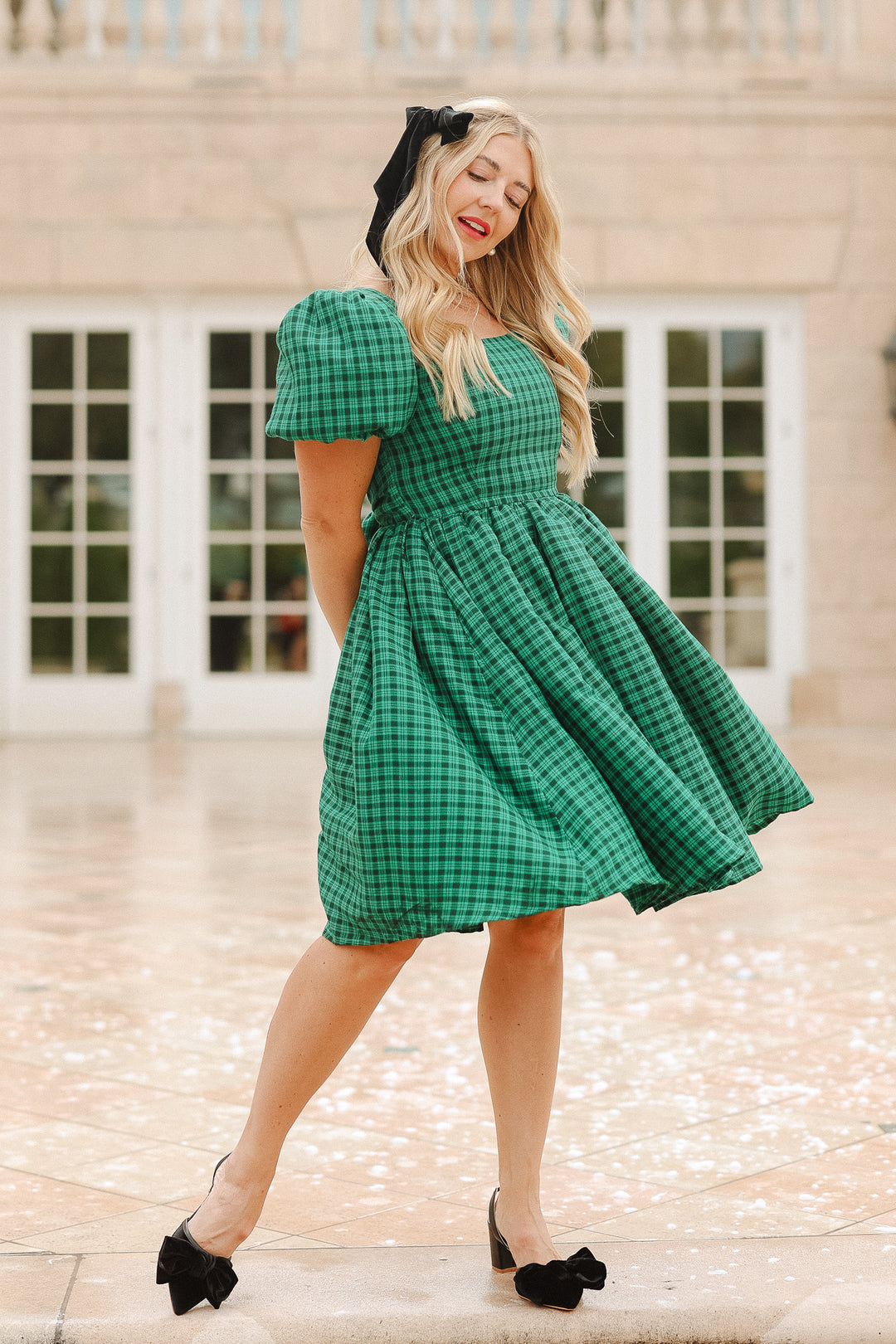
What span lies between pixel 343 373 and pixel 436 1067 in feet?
4.68

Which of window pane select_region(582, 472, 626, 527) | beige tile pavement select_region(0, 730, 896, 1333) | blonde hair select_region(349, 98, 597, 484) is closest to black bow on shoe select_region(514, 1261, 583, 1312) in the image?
beige tile pavement select_region(0, 730, 896, 1333)

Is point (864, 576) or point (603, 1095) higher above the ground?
point (864, 576)

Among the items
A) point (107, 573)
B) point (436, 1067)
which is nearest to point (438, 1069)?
point (436, 1067)

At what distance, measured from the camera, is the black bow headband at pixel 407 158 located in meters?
1.79

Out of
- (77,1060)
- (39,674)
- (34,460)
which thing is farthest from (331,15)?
(77,1060)

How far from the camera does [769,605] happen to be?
969 centimetres

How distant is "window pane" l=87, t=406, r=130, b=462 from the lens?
9.63 meters

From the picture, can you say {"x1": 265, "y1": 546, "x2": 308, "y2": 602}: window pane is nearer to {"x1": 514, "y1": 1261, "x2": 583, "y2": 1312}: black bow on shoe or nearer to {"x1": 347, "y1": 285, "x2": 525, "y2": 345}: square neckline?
{"x1": 347, "y1": 285, "x2": 525, "y2": 345}: square neckline

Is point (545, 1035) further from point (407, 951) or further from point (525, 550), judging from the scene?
point (525, 550)

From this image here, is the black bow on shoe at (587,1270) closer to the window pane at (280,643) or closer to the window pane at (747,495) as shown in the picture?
the window pane at (280,643)

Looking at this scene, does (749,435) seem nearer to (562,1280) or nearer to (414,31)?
(414,31)

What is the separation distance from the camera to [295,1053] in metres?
1.72

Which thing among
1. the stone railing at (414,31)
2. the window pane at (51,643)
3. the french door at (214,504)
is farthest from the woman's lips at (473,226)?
the stone railing at (414,31)

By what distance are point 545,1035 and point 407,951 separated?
0.63 feet
